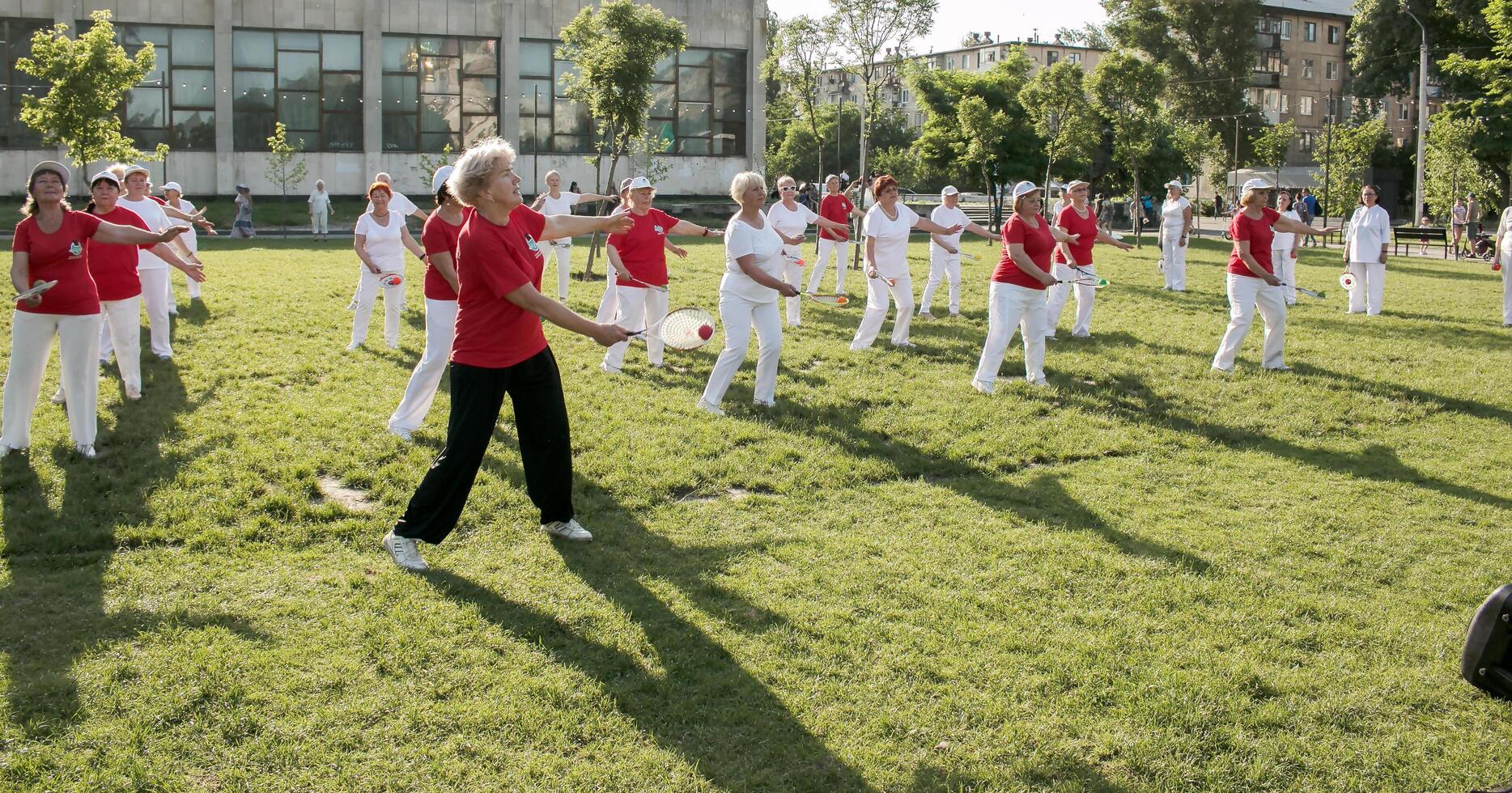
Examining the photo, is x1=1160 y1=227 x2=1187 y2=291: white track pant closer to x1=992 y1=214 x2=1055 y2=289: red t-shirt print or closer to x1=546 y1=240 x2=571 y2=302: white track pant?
x1=546 y1=240 x2=571 y2=302: white track pant

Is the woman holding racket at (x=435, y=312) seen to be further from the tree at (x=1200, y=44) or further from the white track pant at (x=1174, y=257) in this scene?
the tree at (x=1200, y=44)

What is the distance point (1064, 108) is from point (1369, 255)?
23341 mm

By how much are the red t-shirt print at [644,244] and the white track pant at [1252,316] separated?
6.12m

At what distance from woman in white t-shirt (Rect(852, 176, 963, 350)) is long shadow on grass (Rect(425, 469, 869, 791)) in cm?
708

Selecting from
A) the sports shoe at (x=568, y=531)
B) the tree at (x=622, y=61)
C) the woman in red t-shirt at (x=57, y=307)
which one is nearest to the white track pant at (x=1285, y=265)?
the tree at (x=622, y=61)

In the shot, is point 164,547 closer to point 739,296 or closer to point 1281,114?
point 739,296

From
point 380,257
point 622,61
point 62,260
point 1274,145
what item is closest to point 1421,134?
point 1274,145

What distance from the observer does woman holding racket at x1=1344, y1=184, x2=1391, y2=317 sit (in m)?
18.4

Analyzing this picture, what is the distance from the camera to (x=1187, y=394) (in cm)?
1173

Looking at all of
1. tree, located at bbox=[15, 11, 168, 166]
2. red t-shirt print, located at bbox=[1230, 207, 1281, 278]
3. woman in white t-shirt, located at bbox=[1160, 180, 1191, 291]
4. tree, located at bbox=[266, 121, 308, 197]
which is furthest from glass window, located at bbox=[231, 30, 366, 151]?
red t-shirt print, located at bbox=[1230, 207, 1281, 278]

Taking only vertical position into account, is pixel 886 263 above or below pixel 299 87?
below

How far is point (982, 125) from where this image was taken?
146 ft

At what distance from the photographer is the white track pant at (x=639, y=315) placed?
1228 cm

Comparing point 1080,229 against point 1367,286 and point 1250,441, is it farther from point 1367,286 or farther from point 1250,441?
point 1367,286
